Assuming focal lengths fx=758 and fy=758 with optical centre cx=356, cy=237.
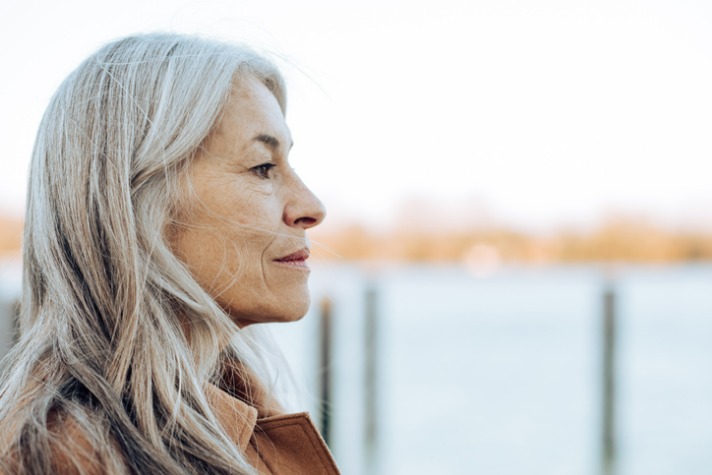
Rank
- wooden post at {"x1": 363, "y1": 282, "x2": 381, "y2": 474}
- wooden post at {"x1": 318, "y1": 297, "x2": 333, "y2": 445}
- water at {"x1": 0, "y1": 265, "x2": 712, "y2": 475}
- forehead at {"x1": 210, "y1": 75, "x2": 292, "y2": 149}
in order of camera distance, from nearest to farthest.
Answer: forehead at {"x1": 210, "y1": 75, "x2": 292, "y2": 149}, wooden post at {"x1": 318, "y1": 297, "x2": 333, "y2": 445}, water at {"x1": 0, "y1": 265, "x2": 712, "y2": 475}, wooden post at {"x1": 363, "y1": 282, "x2": 381, "y2": 474}

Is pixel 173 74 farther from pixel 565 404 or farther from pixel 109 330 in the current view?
pixel 565 404

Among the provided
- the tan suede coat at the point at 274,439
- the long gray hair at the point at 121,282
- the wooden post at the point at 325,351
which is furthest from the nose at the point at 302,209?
the wooden post at the point at 325,351

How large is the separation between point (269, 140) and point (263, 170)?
0.07 metres

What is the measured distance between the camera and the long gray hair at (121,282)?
1316 mm

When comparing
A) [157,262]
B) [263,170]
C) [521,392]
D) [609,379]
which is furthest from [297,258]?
[521,392]

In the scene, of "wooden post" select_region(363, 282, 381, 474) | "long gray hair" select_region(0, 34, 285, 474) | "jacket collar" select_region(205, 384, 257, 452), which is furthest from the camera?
"wooden post" select_region(363, 282, 381, 474)

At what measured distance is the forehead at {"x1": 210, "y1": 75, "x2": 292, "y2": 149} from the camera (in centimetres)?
164

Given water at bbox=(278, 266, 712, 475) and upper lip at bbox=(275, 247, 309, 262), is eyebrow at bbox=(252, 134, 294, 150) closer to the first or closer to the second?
upper lip at bbox=(275, 247, 309, 262)

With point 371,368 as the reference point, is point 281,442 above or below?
above

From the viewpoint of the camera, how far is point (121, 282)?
4.75 feet

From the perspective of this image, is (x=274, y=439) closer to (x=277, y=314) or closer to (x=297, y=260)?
(x=277, y=314)

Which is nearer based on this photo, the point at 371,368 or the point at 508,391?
the point at 371,368

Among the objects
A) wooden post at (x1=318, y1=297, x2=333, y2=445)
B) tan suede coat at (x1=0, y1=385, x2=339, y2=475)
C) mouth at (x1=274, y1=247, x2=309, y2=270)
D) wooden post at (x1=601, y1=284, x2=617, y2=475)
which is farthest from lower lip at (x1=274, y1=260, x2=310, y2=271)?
wooden post at (x1=601, y1=284, x2=617, y2=475)

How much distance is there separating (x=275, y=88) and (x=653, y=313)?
104 ft
